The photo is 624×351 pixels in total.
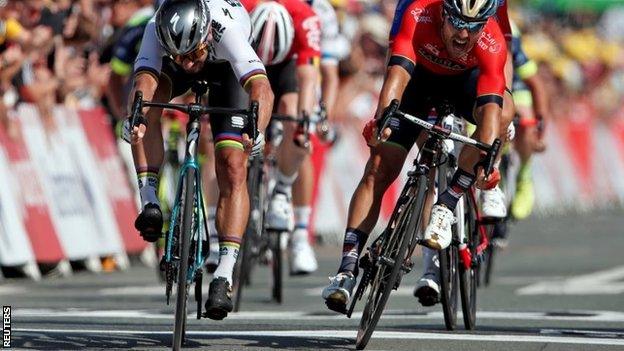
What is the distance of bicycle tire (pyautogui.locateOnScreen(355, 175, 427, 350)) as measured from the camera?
30.8 ft

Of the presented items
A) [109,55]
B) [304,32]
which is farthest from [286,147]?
[109,55]

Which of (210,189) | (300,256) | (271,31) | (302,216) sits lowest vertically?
(300,256)

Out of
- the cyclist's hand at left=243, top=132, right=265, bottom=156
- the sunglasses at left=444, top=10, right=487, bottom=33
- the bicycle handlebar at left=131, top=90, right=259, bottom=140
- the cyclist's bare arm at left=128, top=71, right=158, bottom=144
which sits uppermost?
the sunglasses at left=444, top=10, right=487, bottom=33

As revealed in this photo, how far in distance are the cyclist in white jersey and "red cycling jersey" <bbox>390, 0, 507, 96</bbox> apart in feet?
2.81

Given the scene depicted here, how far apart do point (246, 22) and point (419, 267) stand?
28.0 feet

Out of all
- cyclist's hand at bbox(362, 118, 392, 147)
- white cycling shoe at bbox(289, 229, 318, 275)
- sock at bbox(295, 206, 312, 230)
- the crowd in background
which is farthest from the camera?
the crowd in background

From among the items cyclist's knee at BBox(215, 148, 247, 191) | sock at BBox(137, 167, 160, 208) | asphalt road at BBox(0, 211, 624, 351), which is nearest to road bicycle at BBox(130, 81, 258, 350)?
cyclist's knee at BBox(215, 148, 247, 191)

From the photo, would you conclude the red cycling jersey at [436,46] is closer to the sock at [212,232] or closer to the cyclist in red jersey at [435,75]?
the cyclist in red jersey at [435,75]

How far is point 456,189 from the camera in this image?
998 centimetres

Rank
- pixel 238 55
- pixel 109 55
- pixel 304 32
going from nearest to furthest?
pixel 238 55
pixel 304 32
pixel 109 55

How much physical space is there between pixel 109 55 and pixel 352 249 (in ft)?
28.4

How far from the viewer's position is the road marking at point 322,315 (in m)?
11.8

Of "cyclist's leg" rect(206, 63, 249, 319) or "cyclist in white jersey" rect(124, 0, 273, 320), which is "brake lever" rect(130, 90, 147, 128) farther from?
"cyclist's leg" rect(206, 63, 249, 319)

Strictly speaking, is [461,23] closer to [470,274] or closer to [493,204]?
[470,274]
